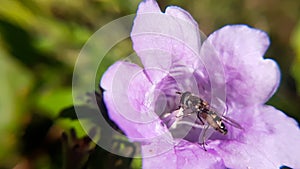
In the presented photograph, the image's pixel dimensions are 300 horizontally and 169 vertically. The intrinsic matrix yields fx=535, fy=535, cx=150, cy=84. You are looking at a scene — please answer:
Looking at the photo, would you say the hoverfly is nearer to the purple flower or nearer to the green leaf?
the purple flower

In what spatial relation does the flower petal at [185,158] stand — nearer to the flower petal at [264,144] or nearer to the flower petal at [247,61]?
the flower petal at [264,144]

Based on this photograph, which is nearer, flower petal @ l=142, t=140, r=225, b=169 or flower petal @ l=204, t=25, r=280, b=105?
flower petal @ l=142, t=140, r=225, b=169

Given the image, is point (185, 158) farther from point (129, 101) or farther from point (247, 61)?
point (247, 61)

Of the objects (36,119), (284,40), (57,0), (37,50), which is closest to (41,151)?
(36,119)

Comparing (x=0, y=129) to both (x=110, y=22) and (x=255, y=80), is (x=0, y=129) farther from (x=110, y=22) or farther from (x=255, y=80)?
(x=255, y=80)

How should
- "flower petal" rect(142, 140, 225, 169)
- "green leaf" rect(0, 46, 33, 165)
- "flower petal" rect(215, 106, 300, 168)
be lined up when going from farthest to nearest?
"green leaf" rect(0, 46, 33, 165) < "flower petal" rect(215, 106, 300, 168) < "flower petal" rect(142, 140, 225, 169)

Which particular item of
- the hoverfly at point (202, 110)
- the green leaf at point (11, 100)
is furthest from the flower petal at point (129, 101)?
the green leaf at point (11, 100)

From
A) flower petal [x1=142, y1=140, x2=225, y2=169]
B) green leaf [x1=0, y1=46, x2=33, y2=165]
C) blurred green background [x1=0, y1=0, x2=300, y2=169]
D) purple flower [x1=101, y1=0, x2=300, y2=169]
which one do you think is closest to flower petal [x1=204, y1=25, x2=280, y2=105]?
purple flower [x1=101, y1=0, x2=300, y2=169]

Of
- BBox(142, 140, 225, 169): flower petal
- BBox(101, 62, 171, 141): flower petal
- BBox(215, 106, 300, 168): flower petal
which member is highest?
BBox(101, 62, 171, 141): flower petal
